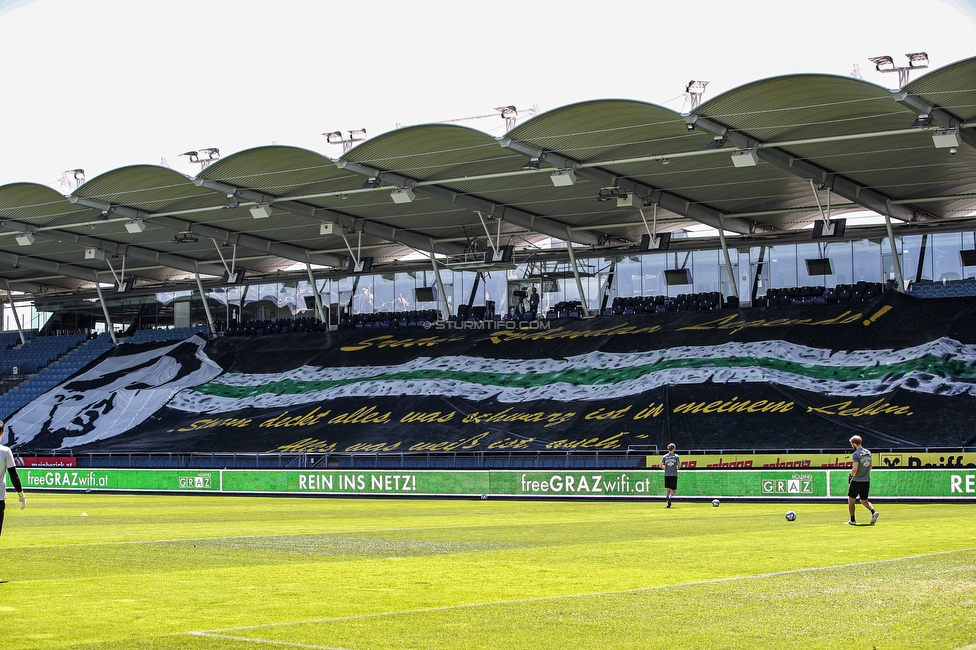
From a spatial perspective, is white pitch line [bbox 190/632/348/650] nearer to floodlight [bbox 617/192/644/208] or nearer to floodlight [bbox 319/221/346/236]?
floodlight [bbox 617/192/644/208]

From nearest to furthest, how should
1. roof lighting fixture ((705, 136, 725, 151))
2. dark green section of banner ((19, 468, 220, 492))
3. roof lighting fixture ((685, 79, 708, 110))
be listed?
1. roof lighting fixture ((685, 79, 708, 110))
2. roof lighting fixture ((705, 136, 725, 151))
3. dark green section of banner ((19, 468, 220, 492))

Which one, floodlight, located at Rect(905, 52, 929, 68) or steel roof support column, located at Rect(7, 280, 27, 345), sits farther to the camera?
steel roof support column, located at Rect(7, 280, 27, 345)

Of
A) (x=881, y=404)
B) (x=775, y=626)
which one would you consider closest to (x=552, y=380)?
(x=881, y=404)

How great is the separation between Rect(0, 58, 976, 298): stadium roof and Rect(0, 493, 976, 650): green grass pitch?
16.3 metres

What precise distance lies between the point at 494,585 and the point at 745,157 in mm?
27168

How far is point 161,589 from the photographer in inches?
405

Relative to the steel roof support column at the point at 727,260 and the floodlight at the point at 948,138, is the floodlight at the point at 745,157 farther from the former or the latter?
the steel roof support column at the point at 727,260

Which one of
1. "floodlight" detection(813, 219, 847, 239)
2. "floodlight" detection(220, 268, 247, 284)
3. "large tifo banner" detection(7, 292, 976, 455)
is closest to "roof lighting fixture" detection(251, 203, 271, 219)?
"large tifo banner" detection(7, 292, 976, 455)

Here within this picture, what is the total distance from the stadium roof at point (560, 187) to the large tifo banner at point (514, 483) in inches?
418

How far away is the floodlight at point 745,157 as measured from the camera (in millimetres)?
35250

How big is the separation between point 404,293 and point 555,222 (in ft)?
39.6

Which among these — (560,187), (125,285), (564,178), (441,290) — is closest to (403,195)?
(564,178)

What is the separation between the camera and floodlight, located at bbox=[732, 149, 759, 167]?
35250 millimetres

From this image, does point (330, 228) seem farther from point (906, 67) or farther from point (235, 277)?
point (906, 67)
